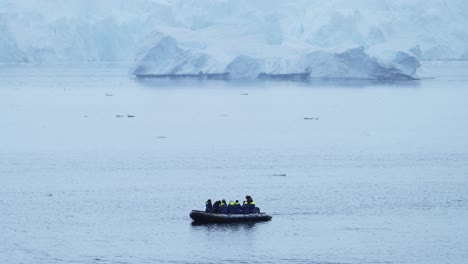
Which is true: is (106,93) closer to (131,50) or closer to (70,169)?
(131,50)

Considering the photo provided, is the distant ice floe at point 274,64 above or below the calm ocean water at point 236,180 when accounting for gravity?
above

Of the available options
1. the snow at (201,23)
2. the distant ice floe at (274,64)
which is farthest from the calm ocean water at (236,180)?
the snow at (201,23)

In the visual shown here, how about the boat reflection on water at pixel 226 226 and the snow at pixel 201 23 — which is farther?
the snow at pixel 201 23

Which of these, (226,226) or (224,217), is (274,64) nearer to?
(224,217)

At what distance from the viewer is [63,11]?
11162 centimetres

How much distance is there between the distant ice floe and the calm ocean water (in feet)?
33.8

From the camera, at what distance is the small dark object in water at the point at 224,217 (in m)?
28.2

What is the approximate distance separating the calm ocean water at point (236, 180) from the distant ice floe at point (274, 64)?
10.3m

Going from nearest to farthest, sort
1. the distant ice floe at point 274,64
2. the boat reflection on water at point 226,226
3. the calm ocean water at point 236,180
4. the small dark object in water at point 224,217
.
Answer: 1. the calm ocean water at point 236,180
2. the boat reflection on water at point 226,226
3. the small dark object in water at point 224,217
4. the distant ice floe at point 274,64

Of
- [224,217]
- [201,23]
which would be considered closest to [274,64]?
[201,23]

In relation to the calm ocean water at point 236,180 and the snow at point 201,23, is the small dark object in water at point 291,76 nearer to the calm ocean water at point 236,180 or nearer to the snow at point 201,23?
the snow at point 201,23

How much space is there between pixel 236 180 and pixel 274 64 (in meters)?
53.6

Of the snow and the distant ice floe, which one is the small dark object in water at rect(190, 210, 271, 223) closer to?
the distant ice floe

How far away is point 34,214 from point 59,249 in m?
4.71
